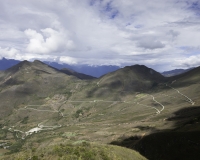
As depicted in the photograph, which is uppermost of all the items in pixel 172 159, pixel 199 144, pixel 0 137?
pixel 199 144

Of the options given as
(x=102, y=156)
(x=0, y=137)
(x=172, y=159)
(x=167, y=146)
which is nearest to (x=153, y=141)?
(x=167, y=146)

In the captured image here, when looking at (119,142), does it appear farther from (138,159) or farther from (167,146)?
(138,159)

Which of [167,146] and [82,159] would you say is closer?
[82,159]

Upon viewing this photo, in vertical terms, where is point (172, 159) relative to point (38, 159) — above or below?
below

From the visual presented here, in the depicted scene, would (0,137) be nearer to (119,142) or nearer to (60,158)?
(119,142)

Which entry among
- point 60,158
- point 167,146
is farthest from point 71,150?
point 167,146

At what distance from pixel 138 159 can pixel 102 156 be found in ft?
43.3

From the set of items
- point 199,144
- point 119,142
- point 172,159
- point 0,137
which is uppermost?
point 199,144

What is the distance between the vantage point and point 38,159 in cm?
3503

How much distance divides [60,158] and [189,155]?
110 feet

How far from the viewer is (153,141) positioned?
66812 mm

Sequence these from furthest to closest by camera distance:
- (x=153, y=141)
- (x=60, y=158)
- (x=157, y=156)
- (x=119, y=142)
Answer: (x=119, y=142) → (x=153, y=141) → (x=157, y=156) → (x=60, y=158)

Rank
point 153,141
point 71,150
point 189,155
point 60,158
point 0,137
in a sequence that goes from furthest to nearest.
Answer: point 0,137, point 153,141, point 189,155, point 71,150, point 60,158

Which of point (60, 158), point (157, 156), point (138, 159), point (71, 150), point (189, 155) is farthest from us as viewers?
point (157, 156)
